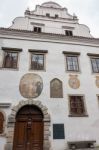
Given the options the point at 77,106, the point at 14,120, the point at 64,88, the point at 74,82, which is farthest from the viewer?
the point at 74,82

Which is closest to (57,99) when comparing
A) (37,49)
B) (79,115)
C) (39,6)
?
(79,115)

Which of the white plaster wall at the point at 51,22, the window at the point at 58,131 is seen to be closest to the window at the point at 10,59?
the white plaster wall at the point at 51,22

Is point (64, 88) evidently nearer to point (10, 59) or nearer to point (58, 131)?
point (58, 131)

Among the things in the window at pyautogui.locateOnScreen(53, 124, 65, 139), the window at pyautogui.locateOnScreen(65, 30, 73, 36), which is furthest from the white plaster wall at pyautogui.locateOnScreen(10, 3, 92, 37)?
the window at pyautogui.locateOnScreen(53, 124, 65, 139)

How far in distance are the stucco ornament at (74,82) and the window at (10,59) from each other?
3.97 metres

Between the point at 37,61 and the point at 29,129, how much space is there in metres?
4.69

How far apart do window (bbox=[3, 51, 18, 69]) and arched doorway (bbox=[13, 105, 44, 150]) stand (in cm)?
303

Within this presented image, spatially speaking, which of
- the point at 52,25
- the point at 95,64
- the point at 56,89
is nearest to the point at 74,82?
the point at 56,89

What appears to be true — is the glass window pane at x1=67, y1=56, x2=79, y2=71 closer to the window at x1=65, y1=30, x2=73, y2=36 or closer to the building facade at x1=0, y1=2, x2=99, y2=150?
the building facade at x1=0, y1=2, x2=99, y2=150

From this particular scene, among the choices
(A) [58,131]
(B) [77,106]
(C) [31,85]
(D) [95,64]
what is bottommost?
(A) [58,131]

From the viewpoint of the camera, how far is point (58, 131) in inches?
385

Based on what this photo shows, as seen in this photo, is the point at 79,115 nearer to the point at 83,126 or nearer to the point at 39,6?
the point at 83,126

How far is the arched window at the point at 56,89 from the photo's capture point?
10.7 metres

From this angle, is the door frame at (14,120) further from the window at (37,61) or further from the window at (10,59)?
the window at (10,59)
